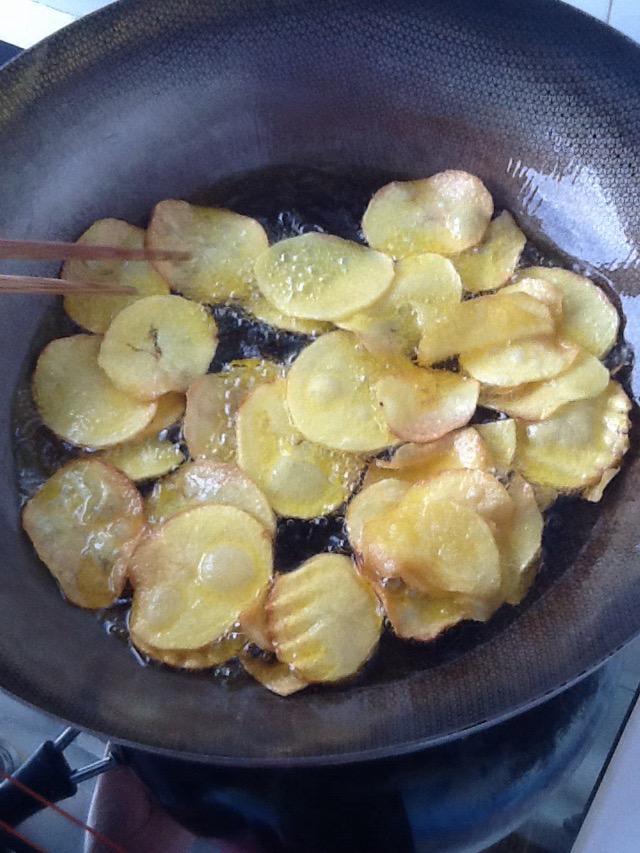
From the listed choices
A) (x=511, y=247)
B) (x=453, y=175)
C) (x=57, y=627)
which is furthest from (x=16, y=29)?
(x=57, y=627)

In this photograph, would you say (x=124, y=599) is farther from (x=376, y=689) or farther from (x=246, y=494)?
(x=376, y=689)

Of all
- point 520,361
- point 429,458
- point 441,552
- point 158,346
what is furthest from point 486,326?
point 158,346

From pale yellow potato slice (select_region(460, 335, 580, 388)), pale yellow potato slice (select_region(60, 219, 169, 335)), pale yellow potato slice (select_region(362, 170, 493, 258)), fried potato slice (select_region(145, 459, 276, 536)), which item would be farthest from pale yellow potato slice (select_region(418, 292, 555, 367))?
pale yellow potato slice (select_region(60, 219, 169, 335))

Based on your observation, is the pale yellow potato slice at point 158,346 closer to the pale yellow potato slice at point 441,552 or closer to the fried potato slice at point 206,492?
the fried potato slice at point 206,492

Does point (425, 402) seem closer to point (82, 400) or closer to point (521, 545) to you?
point (521, 545)

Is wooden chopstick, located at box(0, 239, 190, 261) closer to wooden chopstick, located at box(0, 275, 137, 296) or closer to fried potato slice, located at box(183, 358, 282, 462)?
wooden chopstick, located at box(0, 275, 137, 296)
